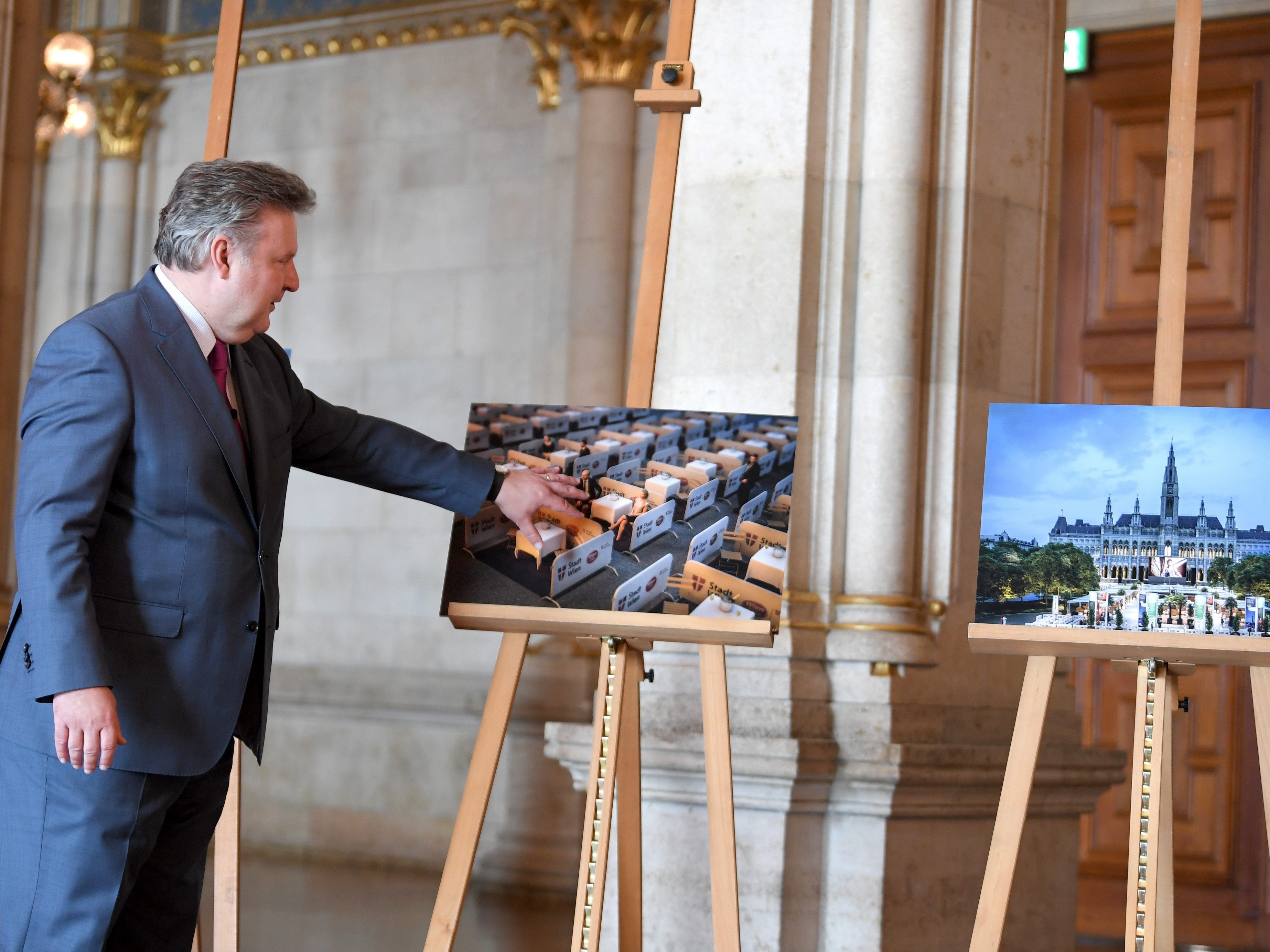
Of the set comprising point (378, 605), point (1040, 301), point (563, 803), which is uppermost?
point (1040, 301)

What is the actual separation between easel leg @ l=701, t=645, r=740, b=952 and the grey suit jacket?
0.85 meters

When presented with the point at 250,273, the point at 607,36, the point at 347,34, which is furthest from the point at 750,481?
the point at 347,34

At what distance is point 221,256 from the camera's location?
2332mm

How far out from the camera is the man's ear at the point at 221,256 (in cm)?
232

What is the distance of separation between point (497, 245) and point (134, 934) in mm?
4668

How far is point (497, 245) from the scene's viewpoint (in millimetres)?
6734

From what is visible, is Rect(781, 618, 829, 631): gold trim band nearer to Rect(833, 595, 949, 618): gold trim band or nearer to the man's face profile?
Rect(833, 595, 949, 618): gold trim band

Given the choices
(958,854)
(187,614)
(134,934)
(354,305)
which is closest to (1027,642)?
(958,854)

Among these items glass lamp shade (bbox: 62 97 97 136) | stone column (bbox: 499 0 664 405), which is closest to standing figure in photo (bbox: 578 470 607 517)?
stone column (bbox: 499 0 664 405)

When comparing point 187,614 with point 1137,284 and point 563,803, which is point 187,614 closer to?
point 563,803

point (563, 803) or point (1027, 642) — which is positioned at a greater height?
point (1027, 642)

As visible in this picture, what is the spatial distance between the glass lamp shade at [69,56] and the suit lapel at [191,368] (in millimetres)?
4406

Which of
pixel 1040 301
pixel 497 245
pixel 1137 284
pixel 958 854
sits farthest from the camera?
pixel 497 245

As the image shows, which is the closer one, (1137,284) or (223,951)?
(223,951)
